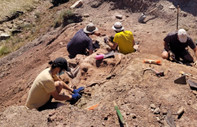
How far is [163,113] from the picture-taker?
283 centimetres

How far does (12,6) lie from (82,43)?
10.7 metres

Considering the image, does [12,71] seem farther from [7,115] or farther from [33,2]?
[33,2]

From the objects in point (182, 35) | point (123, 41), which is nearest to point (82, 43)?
point (123, 41)

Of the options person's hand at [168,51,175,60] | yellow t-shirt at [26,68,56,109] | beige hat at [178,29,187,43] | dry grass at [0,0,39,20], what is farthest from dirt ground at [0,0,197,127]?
dry grass at [0,0,39,20]

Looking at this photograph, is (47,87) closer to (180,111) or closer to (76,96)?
(76,96)

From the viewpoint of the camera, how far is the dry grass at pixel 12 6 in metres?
12.5

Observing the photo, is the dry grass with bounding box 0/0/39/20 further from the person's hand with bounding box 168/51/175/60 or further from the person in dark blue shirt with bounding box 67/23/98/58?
the person's hand with bounding box 168/51/175/60

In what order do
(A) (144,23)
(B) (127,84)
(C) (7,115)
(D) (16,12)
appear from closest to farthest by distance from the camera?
(C) (7,115)
(B) (127,84)
(A) (144,23)
(D) (16,12)

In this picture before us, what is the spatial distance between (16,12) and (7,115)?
11537 millimetres

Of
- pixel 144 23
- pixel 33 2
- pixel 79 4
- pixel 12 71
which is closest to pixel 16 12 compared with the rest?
pixel 33 2

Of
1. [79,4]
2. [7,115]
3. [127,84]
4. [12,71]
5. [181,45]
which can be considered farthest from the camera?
[79,4]

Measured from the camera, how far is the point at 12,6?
13.2 m

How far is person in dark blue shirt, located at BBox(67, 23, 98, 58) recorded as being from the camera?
496 centimetres

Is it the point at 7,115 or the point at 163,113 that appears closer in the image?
the point at 163,113
